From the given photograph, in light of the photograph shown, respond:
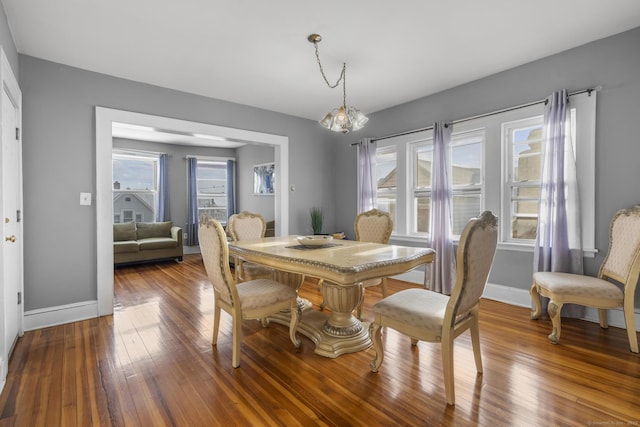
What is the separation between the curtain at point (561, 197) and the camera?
2.89 m

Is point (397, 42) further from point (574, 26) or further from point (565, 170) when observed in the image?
point (565, 170)

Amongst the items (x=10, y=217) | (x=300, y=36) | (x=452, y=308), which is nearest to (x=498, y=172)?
(x=452, y=308)

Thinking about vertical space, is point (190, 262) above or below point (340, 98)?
below

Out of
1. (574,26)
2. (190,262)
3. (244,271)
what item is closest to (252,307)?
(244,271)

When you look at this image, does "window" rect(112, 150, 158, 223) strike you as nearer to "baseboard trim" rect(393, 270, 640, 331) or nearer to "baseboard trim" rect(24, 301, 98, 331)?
"baseboard trim" rect(24, 301, 98, 331)

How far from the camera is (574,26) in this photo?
254cm

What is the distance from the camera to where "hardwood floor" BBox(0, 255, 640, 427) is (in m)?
1.62

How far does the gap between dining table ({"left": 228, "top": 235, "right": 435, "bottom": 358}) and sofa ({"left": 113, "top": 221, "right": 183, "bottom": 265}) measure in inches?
147

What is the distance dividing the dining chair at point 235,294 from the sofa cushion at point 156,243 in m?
4.00

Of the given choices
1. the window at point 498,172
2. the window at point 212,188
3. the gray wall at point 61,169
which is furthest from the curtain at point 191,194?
the window at point 498,172

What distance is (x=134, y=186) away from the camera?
22.1 feet

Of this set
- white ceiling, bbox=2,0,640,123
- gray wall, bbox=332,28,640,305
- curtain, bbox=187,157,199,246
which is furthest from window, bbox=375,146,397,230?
curtain, bbox=187,157,199,246

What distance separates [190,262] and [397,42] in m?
5.28

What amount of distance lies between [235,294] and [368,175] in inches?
124
